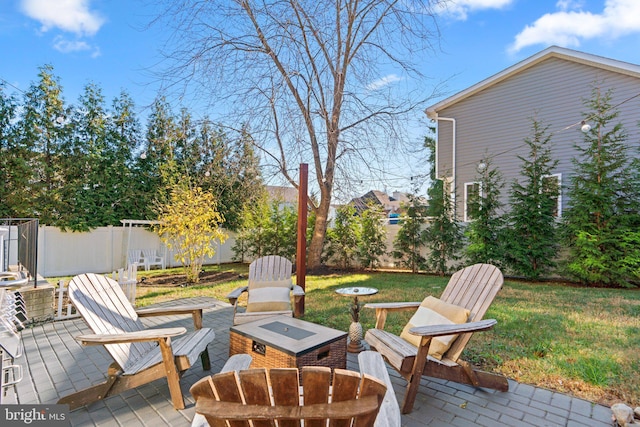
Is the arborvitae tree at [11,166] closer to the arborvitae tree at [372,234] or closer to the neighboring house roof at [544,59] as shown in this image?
the arborvitae tree at [372,234]

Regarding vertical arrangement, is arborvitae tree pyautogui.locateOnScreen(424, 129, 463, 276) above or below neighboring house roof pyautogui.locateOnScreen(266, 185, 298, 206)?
below

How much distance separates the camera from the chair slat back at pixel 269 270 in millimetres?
4656

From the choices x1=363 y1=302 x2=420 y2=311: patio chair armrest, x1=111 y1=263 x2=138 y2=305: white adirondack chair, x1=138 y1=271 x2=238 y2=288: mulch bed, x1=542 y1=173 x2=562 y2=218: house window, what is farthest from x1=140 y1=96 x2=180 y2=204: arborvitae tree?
x1=542 y1=173 x2=562 y2=218: house window

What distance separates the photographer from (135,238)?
10.9 meters

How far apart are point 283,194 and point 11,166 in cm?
737

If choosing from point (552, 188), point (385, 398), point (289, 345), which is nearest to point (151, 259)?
point (289, 345)

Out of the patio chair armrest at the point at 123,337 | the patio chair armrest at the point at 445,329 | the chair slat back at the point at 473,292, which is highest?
the chair slat back at the point at 473,292

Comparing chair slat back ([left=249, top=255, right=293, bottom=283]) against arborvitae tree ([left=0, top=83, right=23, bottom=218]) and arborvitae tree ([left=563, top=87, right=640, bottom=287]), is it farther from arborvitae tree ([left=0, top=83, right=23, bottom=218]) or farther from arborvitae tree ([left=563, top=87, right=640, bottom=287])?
arborvitae tree ([left=0, top=83, right=23, bottom=218])

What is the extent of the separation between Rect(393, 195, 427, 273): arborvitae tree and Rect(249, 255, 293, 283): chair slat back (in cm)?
574

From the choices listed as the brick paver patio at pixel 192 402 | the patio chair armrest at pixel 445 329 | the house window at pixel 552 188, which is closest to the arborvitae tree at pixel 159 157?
the brick paver patio at pixel 192 402

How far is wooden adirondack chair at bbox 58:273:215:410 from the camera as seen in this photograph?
7.79 ft

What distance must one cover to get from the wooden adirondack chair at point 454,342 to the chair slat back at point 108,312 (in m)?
2.04

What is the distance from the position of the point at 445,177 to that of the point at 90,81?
11.3 meters

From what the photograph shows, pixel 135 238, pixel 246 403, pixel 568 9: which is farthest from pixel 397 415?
pixel 135 238
